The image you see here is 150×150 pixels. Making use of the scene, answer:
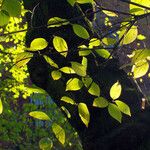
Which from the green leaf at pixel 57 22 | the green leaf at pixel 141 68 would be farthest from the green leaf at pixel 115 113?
the green leaf at pixel 57 22

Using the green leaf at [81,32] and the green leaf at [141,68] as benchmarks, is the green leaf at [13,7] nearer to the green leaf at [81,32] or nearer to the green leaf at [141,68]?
the green leaf at [81,32]

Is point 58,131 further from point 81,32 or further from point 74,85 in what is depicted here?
point 81,32

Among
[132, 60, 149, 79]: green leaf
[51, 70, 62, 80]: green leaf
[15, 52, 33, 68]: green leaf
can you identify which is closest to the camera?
[132, 60, 149, 79]: green leaf

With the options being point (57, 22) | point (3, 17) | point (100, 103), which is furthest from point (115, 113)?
point (3, 17)

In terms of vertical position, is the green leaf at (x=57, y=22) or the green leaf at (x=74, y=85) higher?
the green leaf at (x=57, y=22)

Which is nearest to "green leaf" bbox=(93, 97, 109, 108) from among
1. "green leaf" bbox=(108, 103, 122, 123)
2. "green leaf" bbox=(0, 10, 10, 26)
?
"green leaf" bbox=(108, 103, 122, 123)

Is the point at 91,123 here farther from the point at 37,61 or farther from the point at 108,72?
the point at 37,61

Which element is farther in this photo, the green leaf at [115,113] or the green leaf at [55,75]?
the green leaf at [55,75]

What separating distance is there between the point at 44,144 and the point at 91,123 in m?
0.93

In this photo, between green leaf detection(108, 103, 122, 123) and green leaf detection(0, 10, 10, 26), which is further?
green leaf detection(108, 103, 122, 123)

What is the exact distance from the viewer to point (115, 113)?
237 centimetres

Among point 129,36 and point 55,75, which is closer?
point 129,36

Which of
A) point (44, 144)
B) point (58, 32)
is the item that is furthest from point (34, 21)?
point (44, 144)

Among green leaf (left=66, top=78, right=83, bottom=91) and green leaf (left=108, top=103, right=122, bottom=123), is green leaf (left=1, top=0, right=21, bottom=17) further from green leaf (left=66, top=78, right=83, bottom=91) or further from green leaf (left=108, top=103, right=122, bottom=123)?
green leaf (left=108, top=103, right=122, bottom=123)
